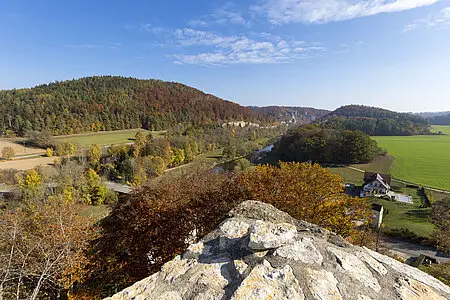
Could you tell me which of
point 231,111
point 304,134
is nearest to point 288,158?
point 304,134

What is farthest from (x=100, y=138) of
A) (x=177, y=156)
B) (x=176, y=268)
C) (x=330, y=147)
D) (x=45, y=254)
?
(x=176, y=268)

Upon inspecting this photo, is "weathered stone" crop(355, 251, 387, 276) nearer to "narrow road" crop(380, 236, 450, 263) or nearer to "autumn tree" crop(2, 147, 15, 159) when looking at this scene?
"narrow road" crop(380, 236, 450, 263)

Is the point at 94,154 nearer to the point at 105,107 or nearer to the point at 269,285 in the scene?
the point at 105,107

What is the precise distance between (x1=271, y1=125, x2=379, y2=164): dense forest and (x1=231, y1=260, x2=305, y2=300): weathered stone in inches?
2490

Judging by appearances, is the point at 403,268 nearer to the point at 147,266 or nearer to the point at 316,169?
the point at 147,266

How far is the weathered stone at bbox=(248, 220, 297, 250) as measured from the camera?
3641 millimetres

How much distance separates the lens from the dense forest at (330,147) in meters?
58.4

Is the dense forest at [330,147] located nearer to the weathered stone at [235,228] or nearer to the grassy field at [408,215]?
the grassy field at [408,215]

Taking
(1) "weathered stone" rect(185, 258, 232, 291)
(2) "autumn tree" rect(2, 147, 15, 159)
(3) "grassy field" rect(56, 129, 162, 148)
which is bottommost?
(2) "autumn tree" rect(2, 147, 15, 159)

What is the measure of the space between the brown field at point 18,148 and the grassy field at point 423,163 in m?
86.8

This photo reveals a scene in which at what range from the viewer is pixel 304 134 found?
68625mm

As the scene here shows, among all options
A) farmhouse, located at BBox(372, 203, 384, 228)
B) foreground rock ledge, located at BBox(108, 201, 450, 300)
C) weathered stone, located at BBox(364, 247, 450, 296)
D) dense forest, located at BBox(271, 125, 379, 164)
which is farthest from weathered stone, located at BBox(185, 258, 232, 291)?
dense forest, located at BBox(271, 125, 379, 164)

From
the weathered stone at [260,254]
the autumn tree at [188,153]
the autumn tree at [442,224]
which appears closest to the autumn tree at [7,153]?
the autumn tree at [188,153]

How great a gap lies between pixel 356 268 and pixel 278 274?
133cm
